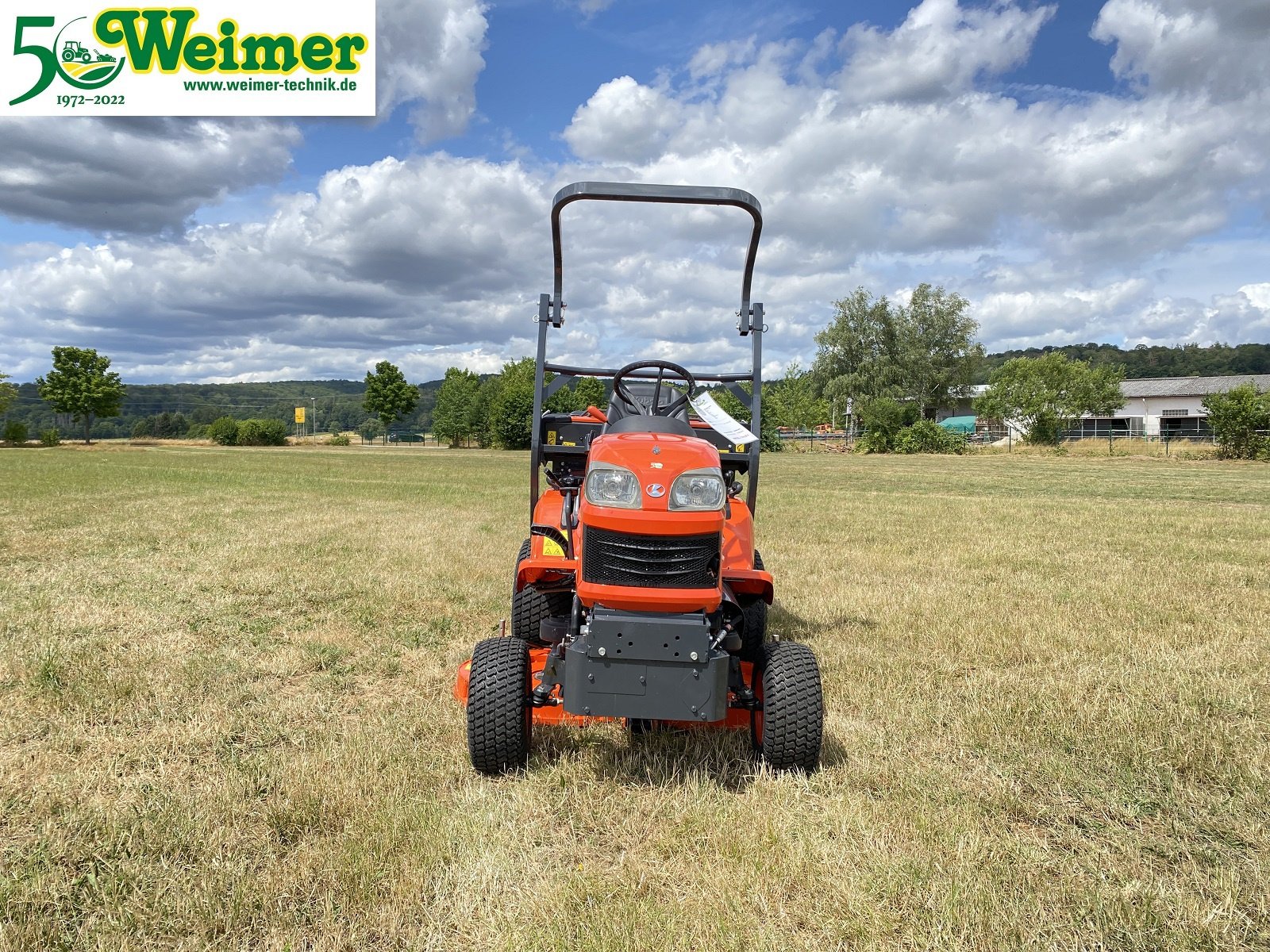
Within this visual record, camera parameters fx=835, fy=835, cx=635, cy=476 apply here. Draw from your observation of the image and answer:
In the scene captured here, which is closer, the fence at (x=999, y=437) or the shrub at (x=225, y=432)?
the fence at (x=999, y=437)

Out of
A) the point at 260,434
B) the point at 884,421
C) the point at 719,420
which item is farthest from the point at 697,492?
the point at 260,434

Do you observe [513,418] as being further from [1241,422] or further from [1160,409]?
[1160,409]

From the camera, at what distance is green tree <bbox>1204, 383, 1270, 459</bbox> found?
36000 mm

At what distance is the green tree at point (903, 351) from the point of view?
5644 centimetres

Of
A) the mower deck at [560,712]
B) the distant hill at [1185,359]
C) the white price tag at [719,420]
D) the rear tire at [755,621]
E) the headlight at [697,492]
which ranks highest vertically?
the distant hill at [1185,359]

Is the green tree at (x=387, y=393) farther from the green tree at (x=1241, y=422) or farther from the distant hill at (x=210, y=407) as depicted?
the green tree at (x=1241, y=422)

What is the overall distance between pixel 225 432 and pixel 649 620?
257 feet

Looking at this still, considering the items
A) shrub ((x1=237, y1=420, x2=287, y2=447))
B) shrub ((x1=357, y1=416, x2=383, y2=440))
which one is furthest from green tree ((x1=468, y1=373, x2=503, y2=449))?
shrub ((x1=357, y1=416, x2=383, y2=440))

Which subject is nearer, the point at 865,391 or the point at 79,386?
the point at 865,391

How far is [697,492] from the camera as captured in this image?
353cm

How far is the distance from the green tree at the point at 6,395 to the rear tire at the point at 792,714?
241ft

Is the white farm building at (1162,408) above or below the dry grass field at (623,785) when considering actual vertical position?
above

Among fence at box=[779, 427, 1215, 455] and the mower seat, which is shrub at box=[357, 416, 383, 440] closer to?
fence at box=[779, 427, 1215, 455]

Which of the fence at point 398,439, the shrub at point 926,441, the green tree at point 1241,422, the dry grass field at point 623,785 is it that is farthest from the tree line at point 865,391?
the dry grass field at point 623,785
